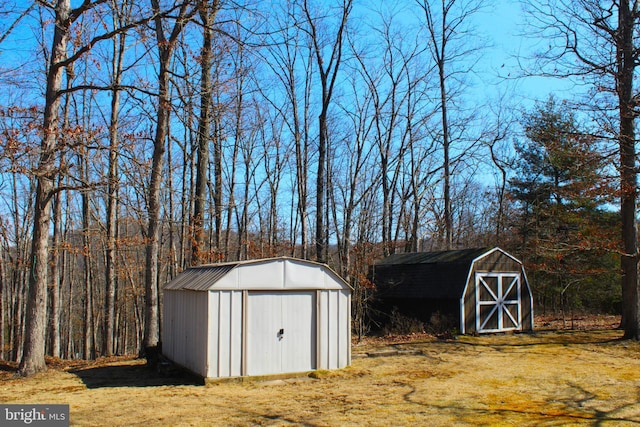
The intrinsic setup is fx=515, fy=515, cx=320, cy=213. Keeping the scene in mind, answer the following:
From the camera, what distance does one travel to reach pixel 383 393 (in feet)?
29.4

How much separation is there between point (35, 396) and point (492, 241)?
87.7 feet

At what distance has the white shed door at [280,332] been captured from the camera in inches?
393

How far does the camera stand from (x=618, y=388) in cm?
936

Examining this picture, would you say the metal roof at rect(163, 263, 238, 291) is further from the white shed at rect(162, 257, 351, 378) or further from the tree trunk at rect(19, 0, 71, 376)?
the tree trunk at rect(19, 0, 71, 376)

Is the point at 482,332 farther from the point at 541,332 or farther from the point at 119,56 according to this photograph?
the point at 119,56

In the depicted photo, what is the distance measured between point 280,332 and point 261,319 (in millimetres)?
487

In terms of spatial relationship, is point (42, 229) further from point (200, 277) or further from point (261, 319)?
point (261, 319)

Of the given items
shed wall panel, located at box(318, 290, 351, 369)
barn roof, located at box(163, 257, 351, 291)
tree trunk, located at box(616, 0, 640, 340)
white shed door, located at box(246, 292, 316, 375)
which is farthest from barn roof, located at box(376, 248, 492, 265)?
white shed door, located at box(246, 292, 316, 375)

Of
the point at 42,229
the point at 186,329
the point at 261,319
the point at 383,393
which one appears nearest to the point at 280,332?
the point at 261,319

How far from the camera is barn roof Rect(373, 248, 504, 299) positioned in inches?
676

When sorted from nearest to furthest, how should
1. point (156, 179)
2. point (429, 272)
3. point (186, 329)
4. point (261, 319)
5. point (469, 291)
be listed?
point (261, 319)
point (186, 329)
point (156, 179)
point (469, 291)
point (429, 272)

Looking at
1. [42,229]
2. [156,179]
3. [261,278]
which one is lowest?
[261,278]

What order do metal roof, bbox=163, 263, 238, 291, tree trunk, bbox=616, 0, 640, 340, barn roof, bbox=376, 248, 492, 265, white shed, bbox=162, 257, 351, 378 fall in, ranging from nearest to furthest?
white shed, bbox=162, 257, 351, 378
metal roof, bbox=163, 263, 238, 291
tree trunk, bbox=616, 0, 640, 340
barn roof, bbox=376, 248, 492, 265

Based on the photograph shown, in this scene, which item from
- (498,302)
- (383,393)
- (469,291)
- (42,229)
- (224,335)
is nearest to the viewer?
(383,393)
